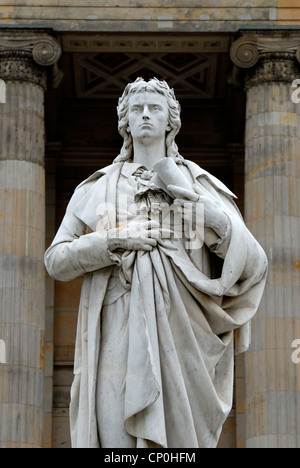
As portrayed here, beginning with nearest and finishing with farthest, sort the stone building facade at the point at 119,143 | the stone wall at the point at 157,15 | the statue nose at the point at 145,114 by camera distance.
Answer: the statue nose at the point at 145,114, the stone building facade at the point at 119,143, the stone wall at the point at 157,15

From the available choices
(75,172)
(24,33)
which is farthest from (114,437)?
(75,172)

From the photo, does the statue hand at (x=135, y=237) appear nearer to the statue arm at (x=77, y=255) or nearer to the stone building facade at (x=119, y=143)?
the statue arm at (x=77, y=255)

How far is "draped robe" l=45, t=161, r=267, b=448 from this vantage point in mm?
10766

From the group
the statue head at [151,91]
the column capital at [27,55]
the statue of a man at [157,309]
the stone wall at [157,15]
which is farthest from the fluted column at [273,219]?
the statue of a man at [157,309]

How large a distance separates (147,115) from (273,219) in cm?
2283

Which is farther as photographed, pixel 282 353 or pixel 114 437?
pixel 282 353

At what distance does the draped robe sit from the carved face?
482 millimetres

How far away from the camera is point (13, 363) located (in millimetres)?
33500

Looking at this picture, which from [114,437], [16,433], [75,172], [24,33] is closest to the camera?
[114,437]

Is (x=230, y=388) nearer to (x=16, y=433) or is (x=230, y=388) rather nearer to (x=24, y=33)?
(x=16, y=433)

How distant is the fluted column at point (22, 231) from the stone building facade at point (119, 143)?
0.08 feet

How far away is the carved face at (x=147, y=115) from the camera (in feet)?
38.0

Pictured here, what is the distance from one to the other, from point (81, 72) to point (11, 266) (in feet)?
16.9

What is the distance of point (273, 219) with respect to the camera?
1350 inches
